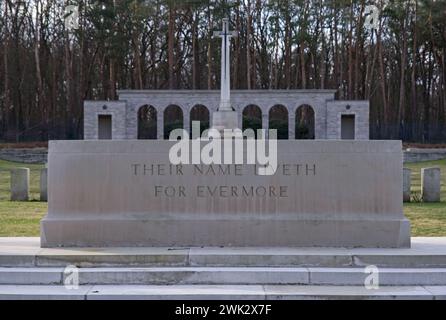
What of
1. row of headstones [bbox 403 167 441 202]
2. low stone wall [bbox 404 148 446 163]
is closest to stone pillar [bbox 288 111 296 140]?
low stone wall [bbox 404 148 446 163]

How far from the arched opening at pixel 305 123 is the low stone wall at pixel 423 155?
6247 mm

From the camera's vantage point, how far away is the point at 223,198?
25.6 feet

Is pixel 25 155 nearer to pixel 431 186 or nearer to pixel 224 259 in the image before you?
pixel 431 186

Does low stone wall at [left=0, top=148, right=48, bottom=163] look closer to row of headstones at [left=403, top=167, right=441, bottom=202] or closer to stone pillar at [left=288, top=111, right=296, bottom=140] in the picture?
stone pillar at [left=288, top=111, right=296, bottom=140]

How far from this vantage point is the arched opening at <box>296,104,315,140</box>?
3903 centimetres

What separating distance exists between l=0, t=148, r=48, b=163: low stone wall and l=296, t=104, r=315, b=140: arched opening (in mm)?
14625

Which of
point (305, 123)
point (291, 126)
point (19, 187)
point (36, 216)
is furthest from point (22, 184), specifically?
point (305, 123)

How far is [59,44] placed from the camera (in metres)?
48.6

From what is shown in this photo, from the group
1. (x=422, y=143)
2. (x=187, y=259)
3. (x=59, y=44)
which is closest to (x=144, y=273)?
(x=187, y=259)

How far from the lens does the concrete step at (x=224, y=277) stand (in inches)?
258

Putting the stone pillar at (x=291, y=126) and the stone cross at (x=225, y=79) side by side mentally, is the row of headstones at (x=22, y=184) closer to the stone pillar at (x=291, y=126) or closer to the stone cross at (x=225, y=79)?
the stone cross at (x=225, y=79)

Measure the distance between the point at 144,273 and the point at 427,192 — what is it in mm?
10940

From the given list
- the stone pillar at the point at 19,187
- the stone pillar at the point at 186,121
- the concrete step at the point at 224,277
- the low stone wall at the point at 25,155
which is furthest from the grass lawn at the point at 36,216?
the stone pillar at the point at 186,121

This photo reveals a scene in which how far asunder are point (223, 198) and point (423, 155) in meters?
29.8
